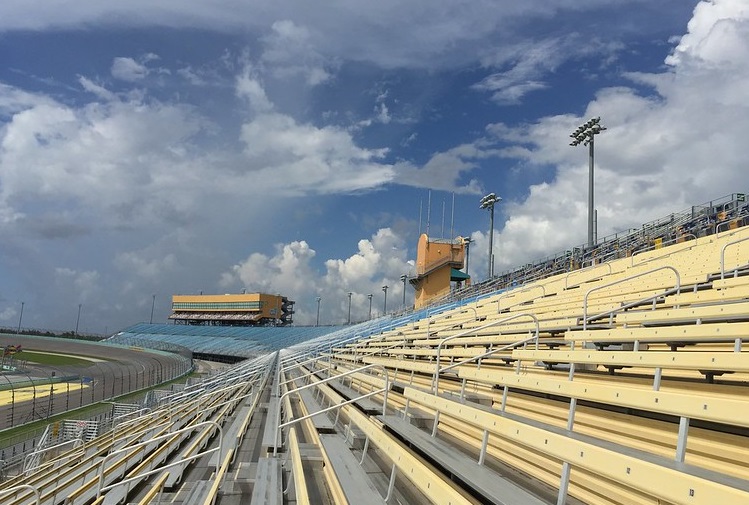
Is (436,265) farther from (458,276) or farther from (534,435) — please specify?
(534,435)

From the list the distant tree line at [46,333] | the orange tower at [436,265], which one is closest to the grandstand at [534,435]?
the orange tower at [436,265]

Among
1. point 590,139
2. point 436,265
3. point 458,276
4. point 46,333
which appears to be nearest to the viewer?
point 590,139

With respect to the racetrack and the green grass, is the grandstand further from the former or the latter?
the green grass

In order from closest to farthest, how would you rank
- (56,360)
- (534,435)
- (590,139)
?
(534,435), (590,139), (56,360)

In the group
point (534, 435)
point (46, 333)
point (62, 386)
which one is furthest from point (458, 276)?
point (46, 333)

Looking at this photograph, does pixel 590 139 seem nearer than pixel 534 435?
No

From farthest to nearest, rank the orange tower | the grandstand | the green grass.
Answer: the green grass
the orange tower
the grandstand

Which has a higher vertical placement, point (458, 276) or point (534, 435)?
point (458, 276)

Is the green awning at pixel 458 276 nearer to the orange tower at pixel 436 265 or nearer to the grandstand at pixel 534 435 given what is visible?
the orange tower at pixel 436 265

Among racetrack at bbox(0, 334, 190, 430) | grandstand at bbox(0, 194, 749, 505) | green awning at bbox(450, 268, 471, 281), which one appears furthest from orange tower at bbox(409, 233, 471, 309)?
grandstand at bbox(0, 194, 749, 505)

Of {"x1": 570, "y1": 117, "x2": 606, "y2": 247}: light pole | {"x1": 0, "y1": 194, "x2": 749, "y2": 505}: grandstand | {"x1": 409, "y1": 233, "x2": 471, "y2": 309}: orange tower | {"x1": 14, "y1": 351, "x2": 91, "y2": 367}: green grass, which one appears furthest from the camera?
{"x1": 14, "y1": 351, "x2": 91, "y2": 367}: green grass

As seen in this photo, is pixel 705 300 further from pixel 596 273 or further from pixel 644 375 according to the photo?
pixel 596 273

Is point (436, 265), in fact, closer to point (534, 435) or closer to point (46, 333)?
point (534, 435)

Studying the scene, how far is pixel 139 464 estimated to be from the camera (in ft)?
15.5
